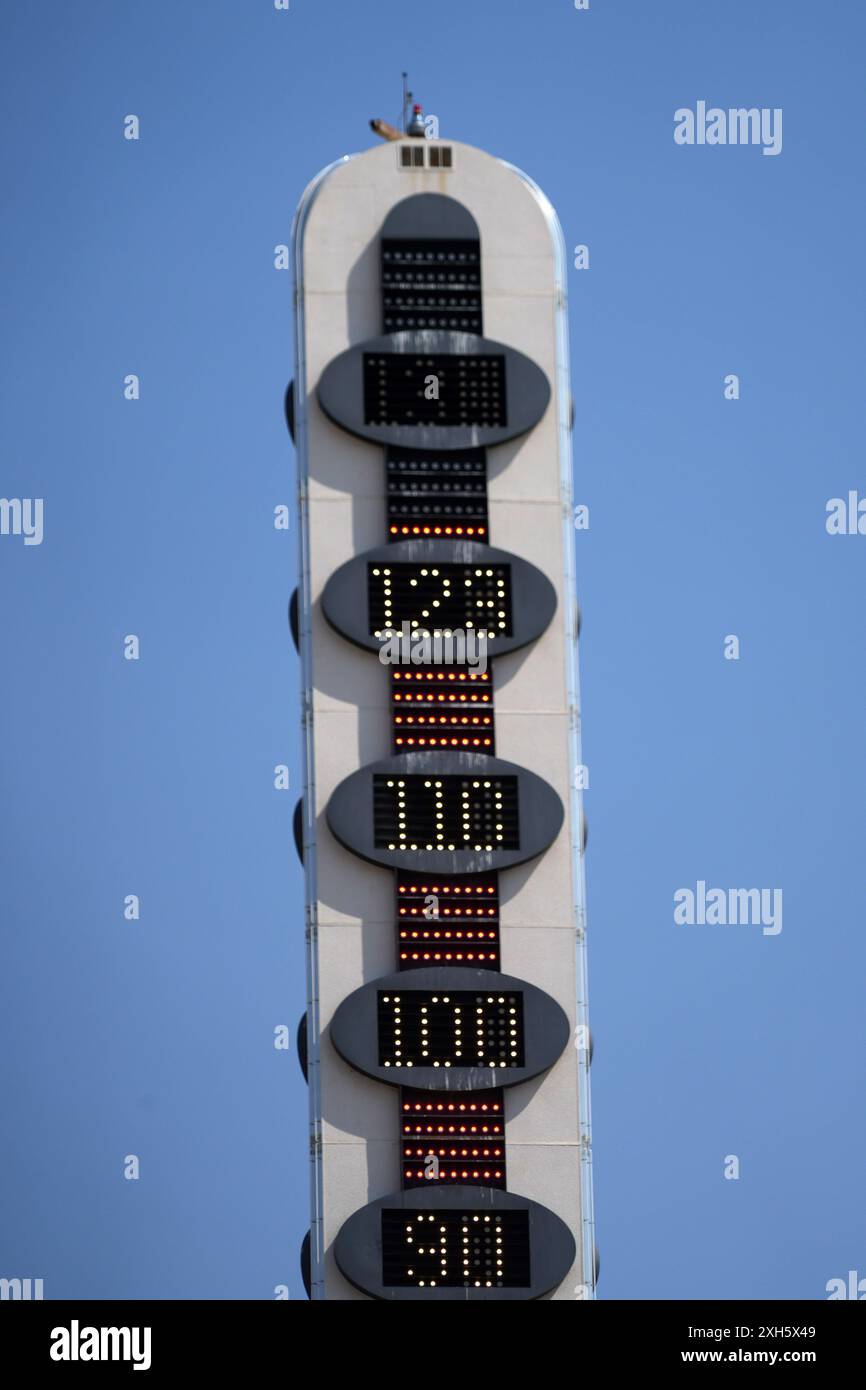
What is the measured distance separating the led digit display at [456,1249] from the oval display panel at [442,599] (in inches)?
674

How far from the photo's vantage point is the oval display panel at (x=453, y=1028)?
9119cm

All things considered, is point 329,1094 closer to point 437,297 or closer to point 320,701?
point 320,701

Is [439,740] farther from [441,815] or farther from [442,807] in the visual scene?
[441,815]

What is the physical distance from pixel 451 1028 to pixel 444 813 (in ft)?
21.7

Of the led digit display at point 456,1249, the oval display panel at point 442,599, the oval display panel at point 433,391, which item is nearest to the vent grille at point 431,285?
the oval display panel at point 433,391

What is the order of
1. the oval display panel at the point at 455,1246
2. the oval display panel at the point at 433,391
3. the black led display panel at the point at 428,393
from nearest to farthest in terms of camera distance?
the oval display panel at the point at 455,1246 → the oval display panel at the point at 433,391 → the black led display panel at the point at 428,393

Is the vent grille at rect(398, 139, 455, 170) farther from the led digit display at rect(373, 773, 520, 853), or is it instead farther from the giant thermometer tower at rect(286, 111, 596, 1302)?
the led digit display at rect(373, 773, 520, 853)

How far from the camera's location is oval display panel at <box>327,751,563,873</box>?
92.9 m

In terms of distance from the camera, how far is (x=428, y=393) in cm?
9769

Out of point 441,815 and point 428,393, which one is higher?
point 428,393

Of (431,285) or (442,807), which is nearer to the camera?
(442,807)

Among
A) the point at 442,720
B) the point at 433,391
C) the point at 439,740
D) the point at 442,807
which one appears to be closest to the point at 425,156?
the point at 433,391

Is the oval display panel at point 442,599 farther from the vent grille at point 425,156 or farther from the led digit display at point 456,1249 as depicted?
the led digit display at point 456,1249
